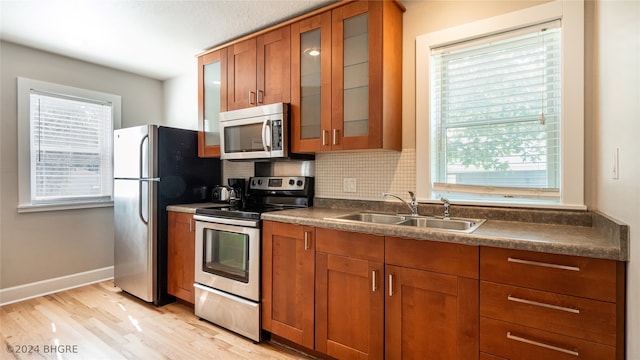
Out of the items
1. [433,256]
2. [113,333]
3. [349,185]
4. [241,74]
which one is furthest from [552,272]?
[113,333]

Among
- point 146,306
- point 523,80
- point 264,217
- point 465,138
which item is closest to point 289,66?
point 264,217

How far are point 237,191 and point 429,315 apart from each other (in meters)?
1.98

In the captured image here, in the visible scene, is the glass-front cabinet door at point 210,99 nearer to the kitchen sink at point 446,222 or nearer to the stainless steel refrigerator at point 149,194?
the stainless steel refrigerator at point 149,194

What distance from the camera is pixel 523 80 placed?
6.13 feet

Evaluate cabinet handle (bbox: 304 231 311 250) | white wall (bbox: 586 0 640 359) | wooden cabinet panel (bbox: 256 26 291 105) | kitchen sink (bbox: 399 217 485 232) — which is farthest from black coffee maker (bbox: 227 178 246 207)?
white wall (bbox: 586 0 640 359)

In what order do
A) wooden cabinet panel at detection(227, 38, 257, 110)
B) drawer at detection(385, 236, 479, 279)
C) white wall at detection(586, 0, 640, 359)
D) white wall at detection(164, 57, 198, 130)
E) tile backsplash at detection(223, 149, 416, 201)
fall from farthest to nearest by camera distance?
white wall at detection(164, 57, 198, 130) < wooden cabinet panel at detection(227, 38, 257, 110) < tile backsplash at detection(223, 149, 416, 201) < drawer at detection(385, 236, 479, 279) < white wall at detection(586, 0, 640, 359)

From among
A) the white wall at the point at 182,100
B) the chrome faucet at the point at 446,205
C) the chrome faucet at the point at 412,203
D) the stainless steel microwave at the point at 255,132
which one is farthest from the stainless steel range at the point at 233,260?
the white wall at the point at 182,100

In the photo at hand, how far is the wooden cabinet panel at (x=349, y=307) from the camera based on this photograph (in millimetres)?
1705

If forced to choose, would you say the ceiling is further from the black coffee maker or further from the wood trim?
the black coffee maker

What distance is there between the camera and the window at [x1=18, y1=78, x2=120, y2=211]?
301 cm

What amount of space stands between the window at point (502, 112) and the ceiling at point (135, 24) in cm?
104

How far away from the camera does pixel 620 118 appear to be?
4.12 feet

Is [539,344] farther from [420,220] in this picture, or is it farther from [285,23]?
[285,23]

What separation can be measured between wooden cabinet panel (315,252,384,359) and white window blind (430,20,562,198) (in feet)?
2.72
